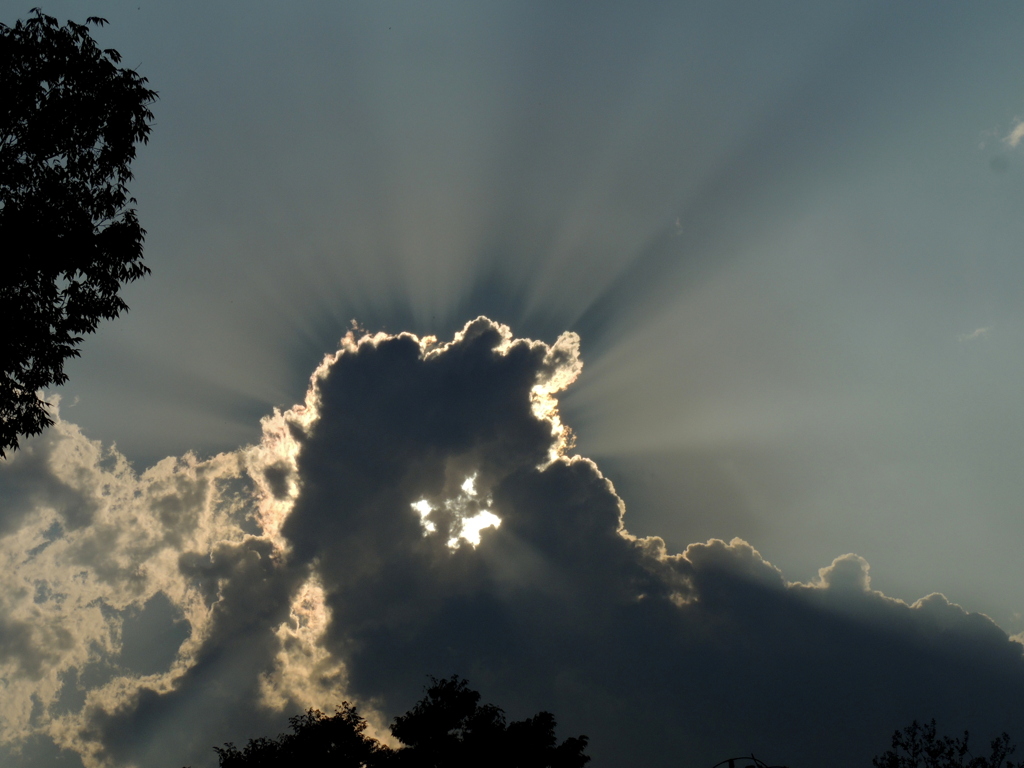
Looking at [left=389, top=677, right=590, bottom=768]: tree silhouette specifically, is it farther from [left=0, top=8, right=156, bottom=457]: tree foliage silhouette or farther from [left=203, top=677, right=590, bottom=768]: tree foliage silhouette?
[left=0, top=8, right=156, bottom=457]: tree foliage silhouette

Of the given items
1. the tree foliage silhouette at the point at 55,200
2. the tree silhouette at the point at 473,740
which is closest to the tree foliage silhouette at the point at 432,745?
the tree silhouette at the point at 473,740

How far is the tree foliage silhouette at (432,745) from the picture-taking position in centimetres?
5616

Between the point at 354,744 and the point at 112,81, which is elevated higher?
the point at 112,81

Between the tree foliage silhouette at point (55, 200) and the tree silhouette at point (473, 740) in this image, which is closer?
the tree foliage silhouette at point (55, 200)

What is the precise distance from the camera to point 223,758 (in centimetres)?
5753

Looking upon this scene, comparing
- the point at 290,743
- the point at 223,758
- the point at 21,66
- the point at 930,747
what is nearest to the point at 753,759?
the point at 21,66

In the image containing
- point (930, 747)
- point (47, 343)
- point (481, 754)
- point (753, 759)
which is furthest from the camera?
point (930, 747)

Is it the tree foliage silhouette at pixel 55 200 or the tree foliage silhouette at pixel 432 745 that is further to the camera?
the tree foliage silhouette at pixel 432 745

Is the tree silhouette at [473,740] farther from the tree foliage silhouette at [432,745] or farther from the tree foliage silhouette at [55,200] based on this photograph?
the tree foliage silhouette at [55,200]

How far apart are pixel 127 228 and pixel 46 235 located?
9.05 ft

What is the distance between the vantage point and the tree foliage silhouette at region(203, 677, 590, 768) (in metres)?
56.2

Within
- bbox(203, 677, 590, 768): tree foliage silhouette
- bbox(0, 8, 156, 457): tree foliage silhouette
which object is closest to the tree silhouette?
bbox(203, 677, 590, 768): tree foliage silhouette

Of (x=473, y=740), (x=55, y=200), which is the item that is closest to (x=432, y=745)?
(x=473, y=740)

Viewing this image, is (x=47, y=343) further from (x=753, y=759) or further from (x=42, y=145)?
(x=753, y=759)
